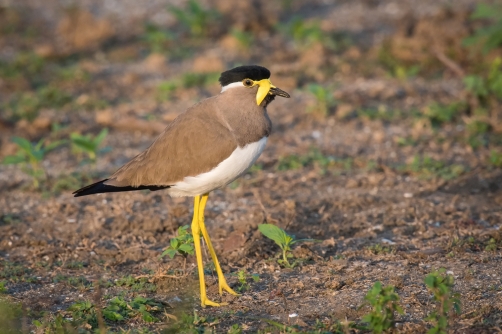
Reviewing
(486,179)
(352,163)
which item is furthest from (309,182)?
(486,179)

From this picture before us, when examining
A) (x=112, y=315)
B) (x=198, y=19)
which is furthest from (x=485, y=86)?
(x=112, y=315)

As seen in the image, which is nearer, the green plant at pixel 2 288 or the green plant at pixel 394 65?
the green plant at pixel 2 288

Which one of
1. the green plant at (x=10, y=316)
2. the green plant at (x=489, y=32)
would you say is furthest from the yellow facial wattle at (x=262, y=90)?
the green plant at (x=489, y=32)

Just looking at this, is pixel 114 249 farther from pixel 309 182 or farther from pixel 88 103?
pixel 88 103

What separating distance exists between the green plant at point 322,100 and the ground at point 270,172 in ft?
0.08

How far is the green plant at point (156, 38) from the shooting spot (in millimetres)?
11453

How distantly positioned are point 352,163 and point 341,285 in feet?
9.08

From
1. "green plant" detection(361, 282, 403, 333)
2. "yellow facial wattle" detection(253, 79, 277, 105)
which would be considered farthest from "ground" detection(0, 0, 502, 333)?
"yellow facial wattle" detection(253, 79, 277, 105)

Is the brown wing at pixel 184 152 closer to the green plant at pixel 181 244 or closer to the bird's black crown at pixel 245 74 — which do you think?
the bird's black crown at pixel 245 74

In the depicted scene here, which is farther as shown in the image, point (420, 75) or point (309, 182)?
point (420, 75)

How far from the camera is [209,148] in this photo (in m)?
5.24

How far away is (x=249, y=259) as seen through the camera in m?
5.89

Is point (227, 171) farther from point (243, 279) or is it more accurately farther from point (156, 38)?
point (156, 38)

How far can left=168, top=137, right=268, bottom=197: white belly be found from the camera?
16.8ft
